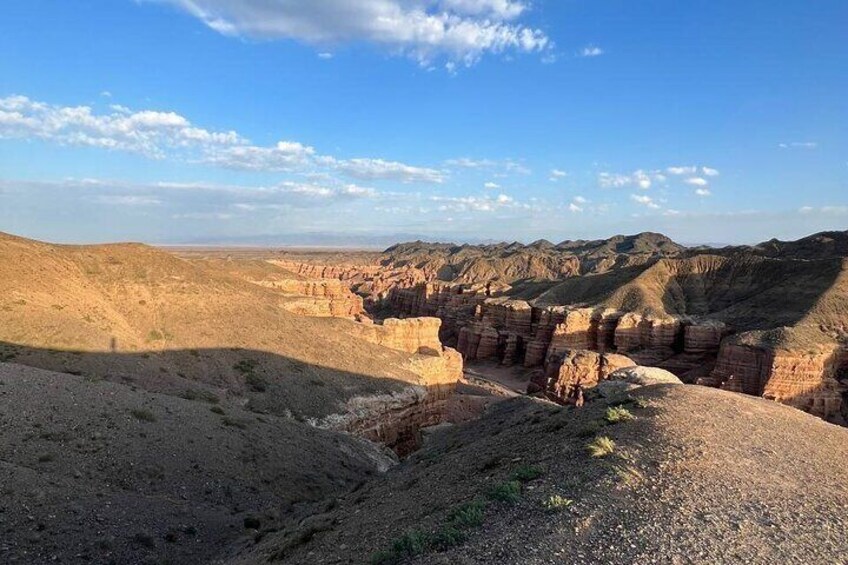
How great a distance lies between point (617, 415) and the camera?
40.1 feet

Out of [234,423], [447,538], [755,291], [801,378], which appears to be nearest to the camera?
[447,538]

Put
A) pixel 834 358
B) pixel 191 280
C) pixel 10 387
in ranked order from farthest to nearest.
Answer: pixel 834 358, pixel 191 280, pixel 10 387

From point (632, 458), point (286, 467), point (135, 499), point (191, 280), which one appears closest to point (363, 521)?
point (632, 458)

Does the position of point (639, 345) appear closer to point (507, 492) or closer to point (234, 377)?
point (234, 377)

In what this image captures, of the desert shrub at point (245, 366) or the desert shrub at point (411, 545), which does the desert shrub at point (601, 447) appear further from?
the desert shrub at point (245, 366)

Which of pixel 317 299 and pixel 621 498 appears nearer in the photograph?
pixel 621 498

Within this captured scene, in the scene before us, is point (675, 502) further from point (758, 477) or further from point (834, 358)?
point (834, 358)

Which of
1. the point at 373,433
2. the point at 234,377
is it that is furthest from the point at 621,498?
the point at 234,377

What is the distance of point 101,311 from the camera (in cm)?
3388

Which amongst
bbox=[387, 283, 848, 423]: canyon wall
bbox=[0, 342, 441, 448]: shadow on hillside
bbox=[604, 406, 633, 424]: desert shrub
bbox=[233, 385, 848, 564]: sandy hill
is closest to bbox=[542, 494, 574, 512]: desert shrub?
bbox=[233, 385, 848, 564]: sandy hill

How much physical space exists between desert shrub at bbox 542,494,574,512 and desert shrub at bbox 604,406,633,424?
13.8ft

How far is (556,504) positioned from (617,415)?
4669 mm

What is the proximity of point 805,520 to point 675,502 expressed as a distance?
211cm

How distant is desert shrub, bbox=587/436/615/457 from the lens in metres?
10.0
